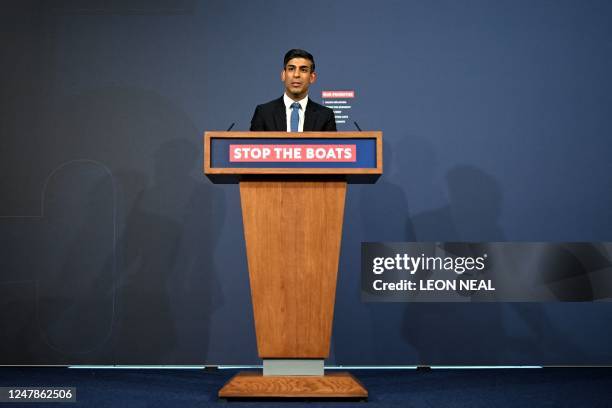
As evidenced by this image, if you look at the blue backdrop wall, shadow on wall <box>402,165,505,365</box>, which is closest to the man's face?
the blue backdrop wall

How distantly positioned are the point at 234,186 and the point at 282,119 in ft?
3.13

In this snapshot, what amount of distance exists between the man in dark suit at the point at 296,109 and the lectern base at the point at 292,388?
113cm

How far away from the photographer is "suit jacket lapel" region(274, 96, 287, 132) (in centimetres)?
265

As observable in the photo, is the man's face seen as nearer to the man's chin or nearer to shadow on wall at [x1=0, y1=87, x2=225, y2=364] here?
the man's chin

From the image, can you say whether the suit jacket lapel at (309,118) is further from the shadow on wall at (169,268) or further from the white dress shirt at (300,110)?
the shadow on wall at (169,268)

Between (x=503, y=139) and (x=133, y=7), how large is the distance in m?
2.54

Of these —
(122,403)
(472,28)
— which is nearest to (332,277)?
(122,403)

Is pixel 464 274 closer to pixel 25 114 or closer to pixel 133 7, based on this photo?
pixel 133 7

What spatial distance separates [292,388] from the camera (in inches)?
88.9

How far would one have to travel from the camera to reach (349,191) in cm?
350

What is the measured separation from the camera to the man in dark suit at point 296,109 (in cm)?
262

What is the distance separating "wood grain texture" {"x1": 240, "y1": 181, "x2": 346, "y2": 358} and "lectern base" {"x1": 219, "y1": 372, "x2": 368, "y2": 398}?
129mm

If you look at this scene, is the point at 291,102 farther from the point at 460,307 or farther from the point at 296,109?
the point at 460,307

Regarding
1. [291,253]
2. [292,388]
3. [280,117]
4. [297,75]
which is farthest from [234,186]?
[292,388]
